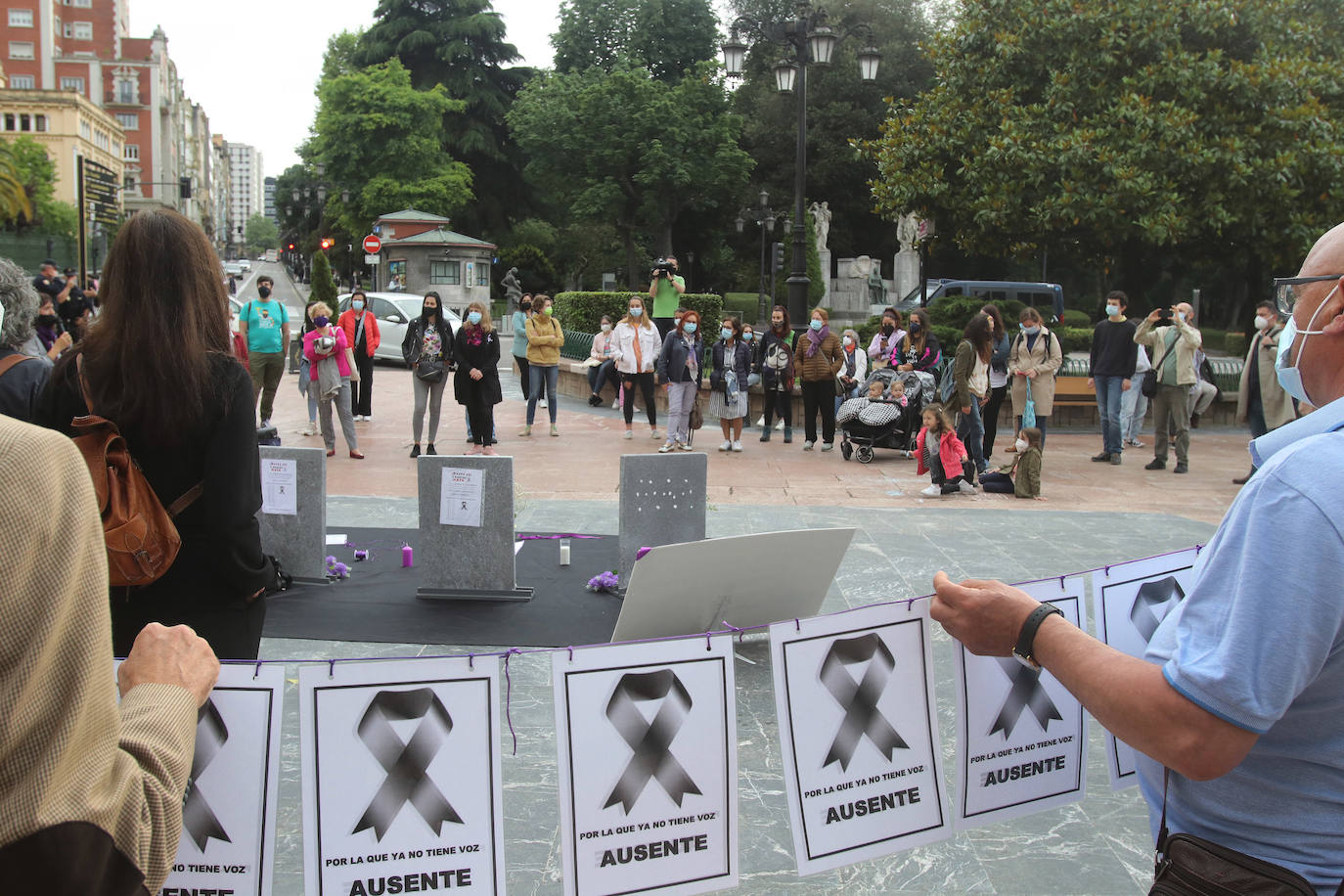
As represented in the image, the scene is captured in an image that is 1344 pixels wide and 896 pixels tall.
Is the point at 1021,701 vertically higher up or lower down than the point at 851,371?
lower down

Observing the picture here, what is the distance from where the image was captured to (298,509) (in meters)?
6.61

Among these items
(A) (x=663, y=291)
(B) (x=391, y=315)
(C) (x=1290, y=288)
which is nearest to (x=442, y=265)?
(B) (x=391, y=315)

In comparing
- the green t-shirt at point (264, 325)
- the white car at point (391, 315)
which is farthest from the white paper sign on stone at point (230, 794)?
the white car at point (391, 315)

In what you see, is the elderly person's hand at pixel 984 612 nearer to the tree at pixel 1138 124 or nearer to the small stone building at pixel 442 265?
the tree at pixel 1138 124

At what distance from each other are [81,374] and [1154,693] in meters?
2.49

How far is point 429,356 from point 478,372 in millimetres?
583

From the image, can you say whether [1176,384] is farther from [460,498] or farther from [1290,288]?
[1290,288]

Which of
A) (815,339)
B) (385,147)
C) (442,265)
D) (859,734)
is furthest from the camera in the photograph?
(385,147)

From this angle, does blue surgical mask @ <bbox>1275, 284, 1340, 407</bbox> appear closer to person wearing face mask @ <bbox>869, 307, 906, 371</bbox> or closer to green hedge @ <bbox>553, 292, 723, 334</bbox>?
person wearing face mask @ <bbox>869, 307, 906, 371</bbox>

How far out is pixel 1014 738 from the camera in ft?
8.21

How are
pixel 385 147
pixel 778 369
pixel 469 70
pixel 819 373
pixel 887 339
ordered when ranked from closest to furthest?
pixel 819 373
pixel 778 369
pixel 887 339
pixel 385 147
pixel 469 70

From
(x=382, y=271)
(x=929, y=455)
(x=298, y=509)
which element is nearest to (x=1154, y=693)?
(x=298, y=509)

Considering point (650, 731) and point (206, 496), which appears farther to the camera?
point (206, 496)

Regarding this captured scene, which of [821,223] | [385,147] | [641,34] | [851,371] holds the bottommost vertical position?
[851,371]
